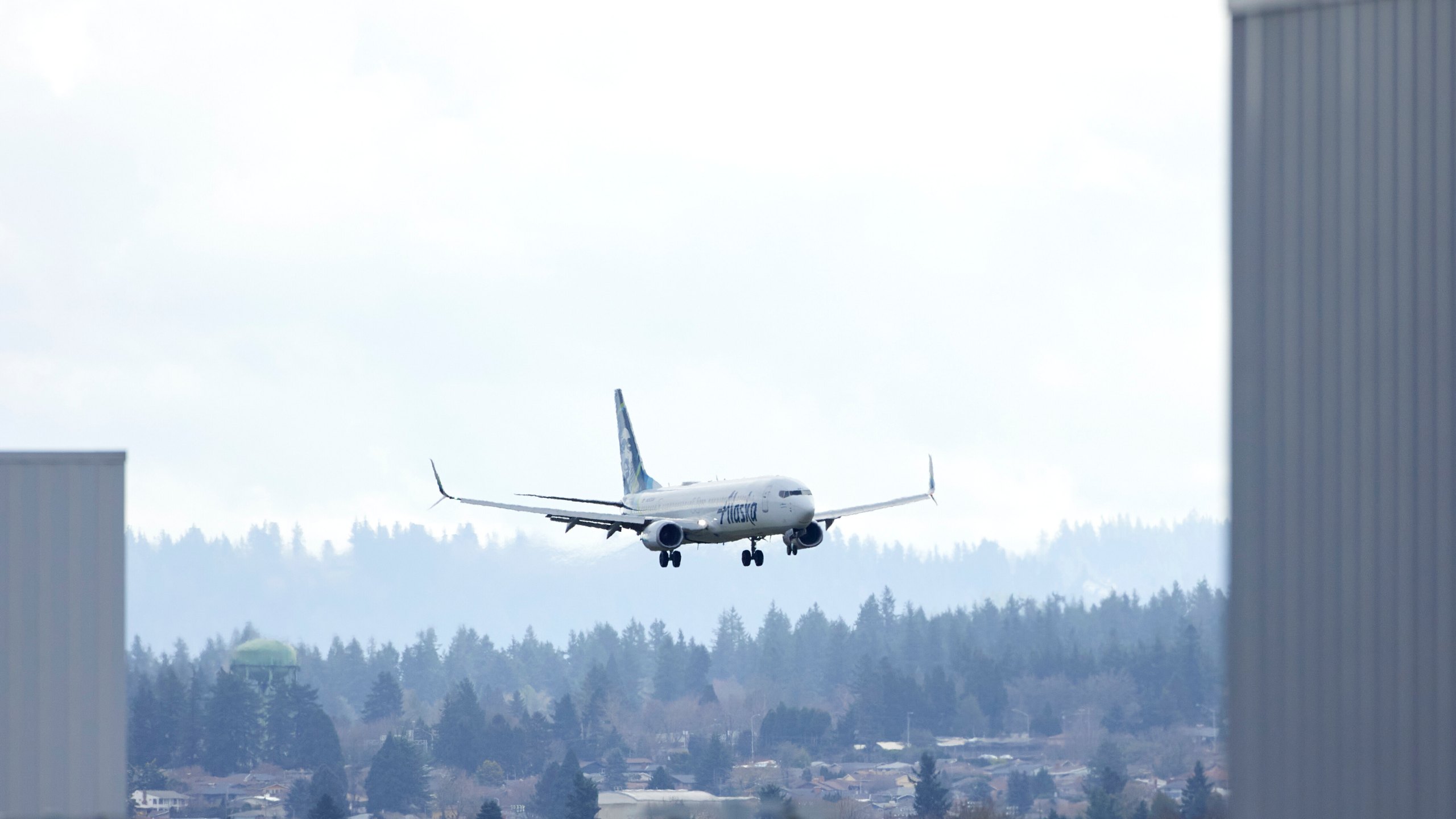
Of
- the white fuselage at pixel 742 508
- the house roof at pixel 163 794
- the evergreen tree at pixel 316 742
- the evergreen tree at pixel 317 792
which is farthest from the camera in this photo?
the evergreen tree at pixel 316 742

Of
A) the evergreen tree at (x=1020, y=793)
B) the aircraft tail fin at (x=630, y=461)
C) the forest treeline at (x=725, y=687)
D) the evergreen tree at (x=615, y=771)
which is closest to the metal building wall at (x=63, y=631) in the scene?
the aircraft tail fin at (x=630, y=461)

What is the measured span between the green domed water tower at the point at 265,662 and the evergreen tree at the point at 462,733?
55.6ft

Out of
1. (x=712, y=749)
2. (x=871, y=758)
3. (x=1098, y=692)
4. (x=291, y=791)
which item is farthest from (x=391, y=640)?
(x=1098, y=692)

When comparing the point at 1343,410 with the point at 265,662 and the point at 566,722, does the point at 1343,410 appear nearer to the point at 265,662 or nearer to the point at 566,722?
the point at 265,662

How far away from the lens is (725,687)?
18062 centimetres

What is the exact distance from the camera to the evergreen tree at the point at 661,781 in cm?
15850

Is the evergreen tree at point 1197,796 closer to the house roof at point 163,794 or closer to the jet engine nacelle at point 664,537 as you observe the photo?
the jet engine nacelle at point 664,537

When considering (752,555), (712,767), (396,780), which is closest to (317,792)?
(396,780)

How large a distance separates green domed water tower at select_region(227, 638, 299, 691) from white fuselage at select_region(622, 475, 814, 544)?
113304 millimetres

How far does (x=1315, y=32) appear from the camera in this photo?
47.4ft

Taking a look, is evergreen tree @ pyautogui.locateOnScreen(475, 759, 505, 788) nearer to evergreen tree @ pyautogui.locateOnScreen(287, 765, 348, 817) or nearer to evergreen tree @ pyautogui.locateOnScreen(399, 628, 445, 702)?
evergreen tree @ pyautogui.locateOnScreen(287, 765, 348, 817)

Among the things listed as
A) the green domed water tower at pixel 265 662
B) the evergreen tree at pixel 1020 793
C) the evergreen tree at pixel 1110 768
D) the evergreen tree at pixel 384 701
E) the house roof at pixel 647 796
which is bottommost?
the house roof at pixel 647 796

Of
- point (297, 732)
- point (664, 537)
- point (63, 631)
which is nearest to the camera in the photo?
point (63, 631)

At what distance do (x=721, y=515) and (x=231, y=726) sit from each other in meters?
119
